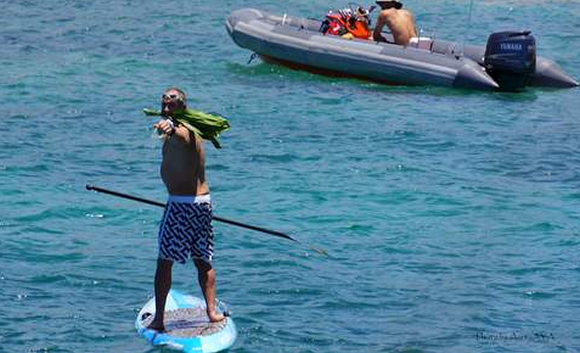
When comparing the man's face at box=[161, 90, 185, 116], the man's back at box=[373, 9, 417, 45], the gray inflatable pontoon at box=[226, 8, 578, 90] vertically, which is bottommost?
the gray inflatable pontoon at box=[226, 8, 578, 90]

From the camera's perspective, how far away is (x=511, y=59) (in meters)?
19.4

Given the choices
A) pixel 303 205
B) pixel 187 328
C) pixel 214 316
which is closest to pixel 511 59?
pixel 303 205

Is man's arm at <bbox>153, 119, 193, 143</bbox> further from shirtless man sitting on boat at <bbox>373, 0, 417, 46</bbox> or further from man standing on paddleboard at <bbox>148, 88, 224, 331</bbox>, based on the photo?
shirtless man sitting on boat at <bbox>373, 0, 417, 46</bbox>

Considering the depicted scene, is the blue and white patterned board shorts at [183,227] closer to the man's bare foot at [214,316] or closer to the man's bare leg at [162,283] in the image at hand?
the man's bare leg at [162,283]

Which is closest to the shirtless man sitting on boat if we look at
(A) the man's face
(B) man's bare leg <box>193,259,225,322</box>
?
(B) man's bare leg <box>193,259,225,322</box>

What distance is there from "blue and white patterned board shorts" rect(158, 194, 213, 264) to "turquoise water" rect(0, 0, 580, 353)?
70 cm

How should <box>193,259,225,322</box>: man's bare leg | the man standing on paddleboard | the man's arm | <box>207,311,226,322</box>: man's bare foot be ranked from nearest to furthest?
the man's arm
the man standing on paddleboard
<box>193,259,225,322</box>: man's bare leg
<box>207,311,226,322</box>: man's bare foot

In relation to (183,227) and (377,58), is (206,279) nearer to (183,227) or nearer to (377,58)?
(183,227)

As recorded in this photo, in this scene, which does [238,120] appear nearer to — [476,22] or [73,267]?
[73,267]

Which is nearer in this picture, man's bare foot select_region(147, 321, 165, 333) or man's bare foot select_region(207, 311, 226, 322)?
man's bare foot select_region(147, 321, 165, 333)

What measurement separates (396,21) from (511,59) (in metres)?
1.71

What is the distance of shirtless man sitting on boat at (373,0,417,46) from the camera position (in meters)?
19.7

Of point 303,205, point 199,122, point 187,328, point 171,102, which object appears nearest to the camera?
point 171,102

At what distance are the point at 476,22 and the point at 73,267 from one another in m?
18.8
